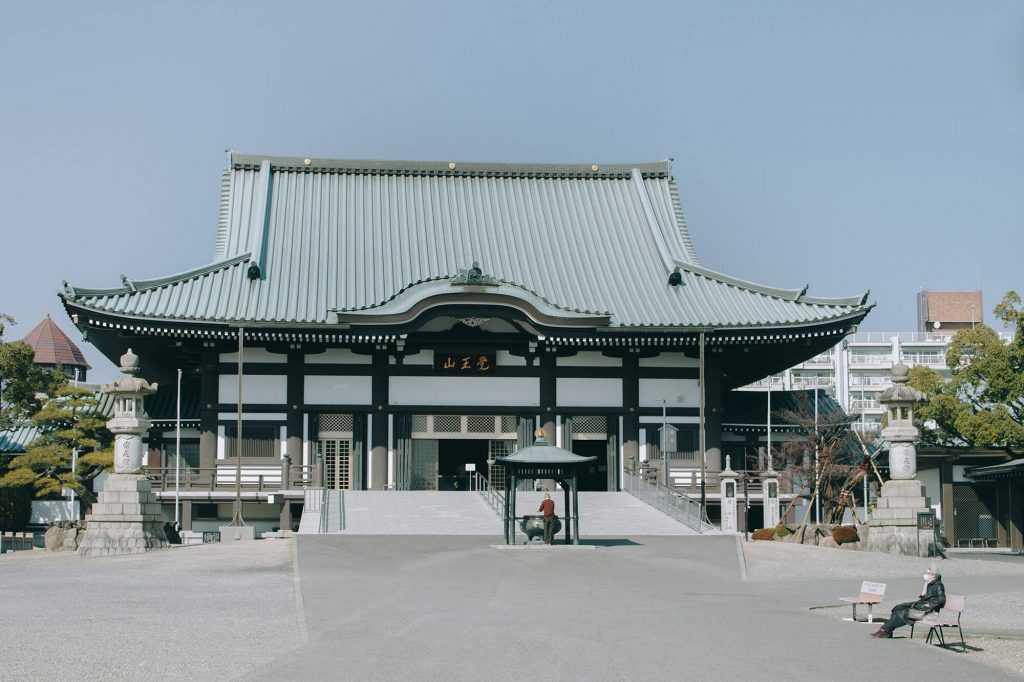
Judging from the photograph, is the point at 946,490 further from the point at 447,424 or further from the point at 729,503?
the point at 447,424

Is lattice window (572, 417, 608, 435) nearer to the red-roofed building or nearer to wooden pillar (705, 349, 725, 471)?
wooden pillar (705, 349, 725, 471)

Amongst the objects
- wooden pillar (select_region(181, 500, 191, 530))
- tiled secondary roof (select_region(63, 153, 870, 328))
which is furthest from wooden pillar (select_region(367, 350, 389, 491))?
wooden pillar (select_region(181, 500, 191, 530))

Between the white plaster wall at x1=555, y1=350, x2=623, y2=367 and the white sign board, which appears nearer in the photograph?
the white sign board

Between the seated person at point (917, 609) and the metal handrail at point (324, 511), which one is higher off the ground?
the metal handrail at point (324, 511)

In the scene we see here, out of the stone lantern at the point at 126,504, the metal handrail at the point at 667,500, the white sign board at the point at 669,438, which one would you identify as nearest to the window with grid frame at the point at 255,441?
the stone lantern at the point at 126,504

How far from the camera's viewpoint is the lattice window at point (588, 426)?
4650cm

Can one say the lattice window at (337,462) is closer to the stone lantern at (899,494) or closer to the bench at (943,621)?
the stone lantern at (899,494)

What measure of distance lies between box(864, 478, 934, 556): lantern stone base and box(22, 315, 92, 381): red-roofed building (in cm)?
7781

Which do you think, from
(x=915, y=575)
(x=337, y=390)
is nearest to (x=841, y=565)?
(x=915, y=575)

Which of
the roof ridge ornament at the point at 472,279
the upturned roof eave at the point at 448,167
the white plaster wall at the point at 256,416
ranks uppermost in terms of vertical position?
the upturned roof eave at the point at 448,167

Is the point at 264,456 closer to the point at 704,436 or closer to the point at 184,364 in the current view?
the point at 184,364

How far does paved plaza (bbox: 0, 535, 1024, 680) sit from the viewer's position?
627 inches

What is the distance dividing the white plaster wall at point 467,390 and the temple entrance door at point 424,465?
1.51 meters

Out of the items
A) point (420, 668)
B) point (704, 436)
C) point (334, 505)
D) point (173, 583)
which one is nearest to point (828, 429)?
point (704, 436)
